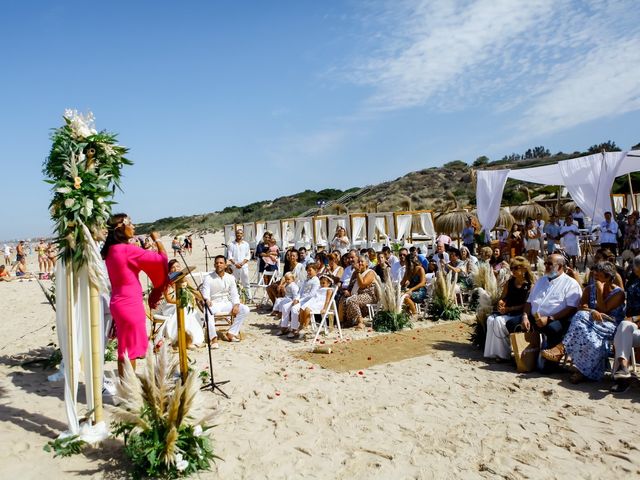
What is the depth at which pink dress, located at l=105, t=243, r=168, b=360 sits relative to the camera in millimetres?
4117

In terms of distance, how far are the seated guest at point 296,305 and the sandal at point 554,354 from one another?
3.48 m

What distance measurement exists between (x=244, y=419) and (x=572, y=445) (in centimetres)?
260

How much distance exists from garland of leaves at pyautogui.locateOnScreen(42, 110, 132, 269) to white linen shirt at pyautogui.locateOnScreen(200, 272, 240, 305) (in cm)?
356

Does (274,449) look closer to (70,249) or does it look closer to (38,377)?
(70,249)

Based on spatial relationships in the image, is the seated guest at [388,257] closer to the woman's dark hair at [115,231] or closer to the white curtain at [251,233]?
the woman's dark hair at [115,231]

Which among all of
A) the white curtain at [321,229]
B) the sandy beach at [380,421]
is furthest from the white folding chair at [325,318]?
the white curtain at [321,229]

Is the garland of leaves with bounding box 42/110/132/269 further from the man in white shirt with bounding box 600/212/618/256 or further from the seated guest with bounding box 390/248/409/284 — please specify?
the man in white shirt with bounding box 600/212/618/256

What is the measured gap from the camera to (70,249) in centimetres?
366

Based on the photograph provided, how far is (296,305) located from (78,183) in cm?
451

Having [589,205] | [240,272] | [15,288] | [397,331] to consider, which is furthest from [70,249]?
[15,288]

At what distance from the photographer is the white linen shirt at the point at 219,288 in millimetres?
7324

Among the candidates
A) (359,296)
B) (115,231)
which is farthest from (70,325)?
(359,296)

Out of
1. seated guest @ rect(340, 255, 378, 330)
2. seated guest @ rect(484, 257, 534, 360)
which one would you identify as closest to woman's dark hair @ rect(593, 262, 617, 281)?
seated guest @ rect(484, 257, 534, 360)

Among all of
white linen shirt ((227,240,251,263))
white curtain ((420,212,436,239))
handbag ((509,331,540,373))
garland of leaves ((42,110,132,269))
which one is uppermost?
garland of leaves ((42,110,132,269))
